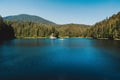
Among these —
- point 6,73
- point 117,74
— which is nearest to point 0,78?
point 6,73

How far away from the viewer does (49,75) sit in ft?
107

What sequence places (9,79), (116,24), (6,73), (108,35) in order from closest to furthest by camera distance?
1. (9,79)
2. (6,73)
3. (116,24)
4. (108,35)

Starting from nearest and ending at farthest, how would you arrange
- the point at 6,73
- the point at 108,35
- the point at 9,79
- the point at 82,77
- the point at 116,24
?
the point at 9,79 < the point at 82,77 < the point at 6,73 < the point at 116,24 < the point at 108,35

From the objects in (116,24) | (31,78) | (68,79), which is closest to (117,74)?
(68,79)

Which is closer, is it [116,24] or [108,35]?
[116,24]

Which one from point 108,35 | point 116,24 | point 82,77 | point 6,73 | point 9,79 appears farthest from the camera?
point 108,35

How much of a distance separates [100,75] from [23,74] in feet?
38.8

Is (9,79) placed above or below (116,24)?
below

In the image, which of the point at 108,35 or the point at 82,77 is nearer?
the point at 82,77

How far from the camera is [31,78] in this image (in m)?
30.3

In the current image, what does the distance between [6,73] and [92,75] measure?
525 inches

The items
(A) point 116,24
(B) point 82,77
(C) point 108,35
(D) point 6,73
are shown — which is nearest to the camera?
Result: (B) point 82,77

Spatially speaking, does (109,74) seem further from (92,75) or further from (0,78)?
(0,78)

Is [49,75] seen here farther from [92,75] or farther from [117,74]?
[117,74]
